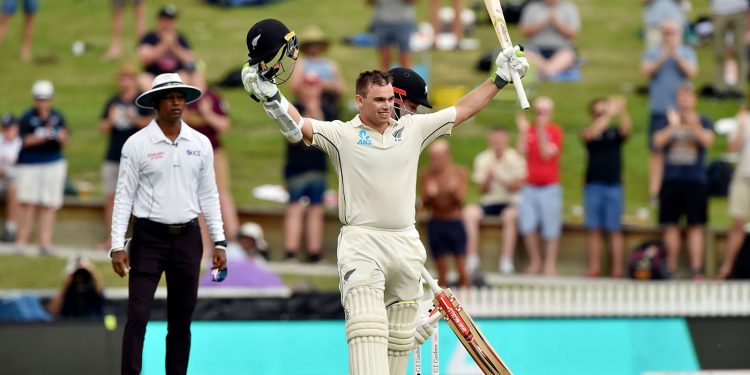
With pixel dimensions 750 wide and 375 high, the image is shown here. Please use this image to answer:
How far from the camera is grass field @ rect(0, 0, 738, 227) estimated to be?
19594mm

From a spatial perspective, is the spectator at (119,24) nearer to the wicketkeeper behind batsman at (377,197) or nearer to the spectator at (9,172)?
the spectator at (9,172)

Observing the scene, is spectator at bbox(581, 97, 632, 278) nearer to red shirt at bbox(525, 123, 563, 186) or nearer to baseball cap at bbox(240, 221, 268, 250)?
red shirt at bbox(525, 123, 563, 186)

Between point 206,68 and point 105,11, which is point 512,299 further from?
point 105,11

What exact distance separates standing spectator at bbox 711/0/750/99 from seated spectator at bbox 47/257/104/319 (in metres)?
10.2

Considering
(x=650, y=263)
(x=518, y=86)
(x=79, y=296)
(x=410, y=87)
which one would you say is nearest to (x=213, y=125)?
(x=79, y=296)

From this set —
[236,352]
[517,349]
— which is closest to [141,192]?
[236,352]

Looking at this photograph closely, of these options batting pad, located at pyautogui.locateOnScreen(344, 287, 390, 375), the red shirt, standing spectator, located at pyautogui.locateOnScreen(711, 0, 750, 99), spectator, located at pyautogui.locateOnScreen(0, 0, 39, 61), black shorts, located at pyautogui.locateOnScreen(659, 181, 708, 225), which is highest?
spectator, located at pyautogui.locateOnScreen(0, 0, 39, 61)

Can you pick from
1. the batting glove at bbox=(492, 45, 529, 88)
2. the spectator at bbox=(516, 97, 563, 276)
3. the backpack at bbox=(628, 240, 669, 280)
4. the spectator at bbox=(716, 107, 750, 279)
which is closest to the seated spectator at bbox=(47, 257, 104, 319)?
the spectator at bbox=(516, 97, 563, 276)

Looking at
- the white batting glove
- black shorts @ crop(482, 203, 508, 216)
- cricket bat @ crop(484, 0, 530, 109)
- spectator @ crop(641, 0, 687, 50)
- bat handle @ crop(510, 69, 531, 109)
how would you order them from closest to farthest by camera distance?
the white batting glove
bat handle @ crop(510, 69, 531, 109)
cricket bat @ crop(484, 0, 530, 109)
black shorts @ crop(482, 203, 508, 216)
spectator @ crop(641, 0, 687, 50)

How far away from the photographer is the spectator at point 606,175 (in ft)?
53.1

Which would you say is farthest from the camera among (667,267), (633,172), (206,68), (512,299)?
(206,68)

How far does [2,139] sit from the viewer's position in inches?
666

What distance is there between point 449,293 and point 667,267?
23.4 feet

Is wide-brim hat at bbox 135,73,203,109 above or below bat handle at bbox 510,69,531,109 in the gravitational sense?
above
